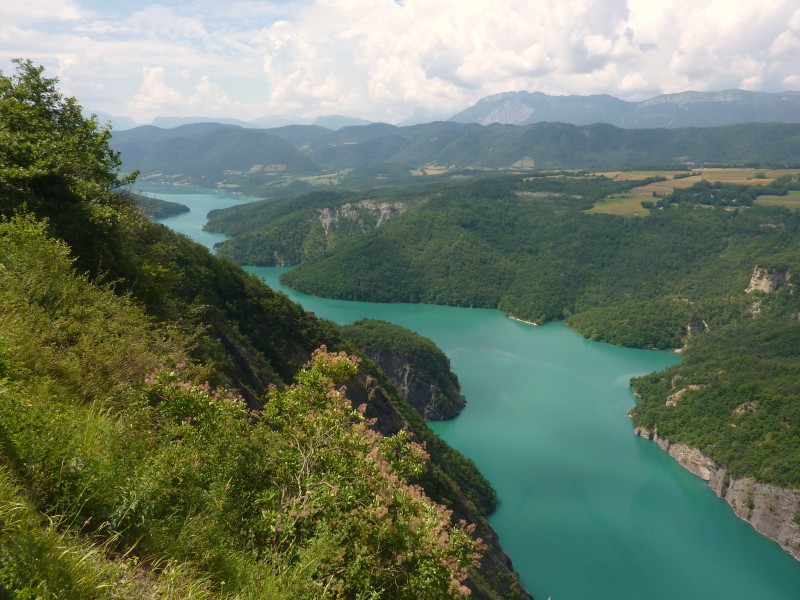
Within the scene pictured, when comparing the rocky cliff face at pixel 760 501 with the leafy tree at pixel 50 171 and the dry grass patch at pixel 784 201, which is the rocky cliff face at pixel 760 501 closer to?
the leafy tree at pixel 50 171

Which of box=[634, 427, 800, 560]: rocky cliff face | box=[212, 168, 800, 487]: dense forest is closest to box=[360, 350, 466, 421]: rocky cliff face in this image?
box=[212, 168, 800, 487]: dense forest

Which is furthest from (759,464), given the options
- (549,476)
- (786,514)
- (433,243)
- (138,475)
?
(433,243)

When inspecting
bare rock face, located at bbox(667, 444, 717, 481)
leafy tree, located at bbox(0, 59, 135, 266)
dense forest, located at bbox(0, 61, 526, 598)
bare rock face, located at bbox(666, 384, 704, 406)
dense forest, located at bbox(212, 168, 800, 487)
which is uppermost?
leafy tree, located at bbox(0, 59, 135, 266)

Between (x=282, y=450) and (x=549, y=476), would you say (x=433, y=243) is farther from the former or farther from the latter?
(x=282, y=450)

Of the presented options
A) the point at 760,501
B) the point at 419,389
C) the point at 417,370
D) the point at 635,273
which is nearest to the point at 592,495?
the point at 760,501

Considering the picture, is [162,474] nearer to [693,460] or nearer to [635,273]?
[693,460]

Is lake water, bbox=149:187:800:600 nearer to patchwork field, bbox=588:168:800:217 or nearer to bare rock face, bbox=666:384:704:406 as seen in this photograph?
bare rock face, bbox=666:384:704:406
